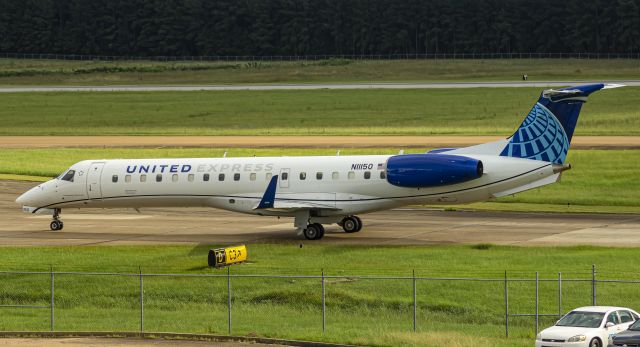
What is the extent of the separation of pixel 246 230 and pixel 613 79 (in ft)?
276

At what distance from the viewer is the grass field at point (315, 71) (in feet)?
480

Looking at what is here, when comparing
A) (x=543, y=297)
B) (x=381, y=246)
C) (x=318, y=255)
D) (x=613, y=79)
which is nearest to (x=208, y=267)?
(x=318, y=255)

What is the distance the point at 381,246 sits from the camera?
46219 millimetres

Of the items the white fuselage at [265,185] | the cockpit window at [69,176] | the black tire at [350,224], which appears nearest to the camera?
the white fuselage at [265,185]

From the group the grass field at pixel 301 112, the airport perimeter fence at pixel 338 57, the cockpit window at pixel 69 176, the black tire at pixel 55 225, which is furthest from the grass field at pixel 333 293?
the airport perimeter fence at pixel 338 57

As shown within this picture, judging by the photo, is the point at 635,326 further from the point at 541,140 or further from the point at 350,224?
the point at 350,224

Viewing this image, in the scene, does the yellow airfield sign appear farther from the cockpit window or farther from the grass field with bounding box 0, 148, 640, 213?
the grass field with bounding box 0, 148, 640, 213

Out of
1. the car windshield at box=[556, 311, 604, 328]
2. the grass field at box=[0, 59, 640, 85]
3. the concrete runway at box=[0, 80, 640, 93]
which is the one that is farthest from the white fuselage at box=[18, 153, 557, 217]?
the grass field at box=[0, 59, 640, 85]

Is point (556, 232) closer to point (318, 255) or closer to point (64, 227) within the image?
point (318, 255)

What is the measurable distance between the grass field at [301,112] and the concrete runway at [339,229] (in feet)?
108

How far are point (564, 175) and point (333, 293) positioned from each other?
33.4m

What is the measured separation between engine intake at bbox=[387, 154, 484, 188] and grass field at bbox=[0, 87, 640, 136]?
4054 cm

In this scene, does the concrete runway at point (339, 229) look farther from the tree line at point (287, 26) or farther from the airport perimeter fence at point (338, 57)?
the tree line at point (287, 26)

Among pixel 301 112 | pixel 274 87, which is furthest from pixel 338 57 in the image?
pixel 301 112
